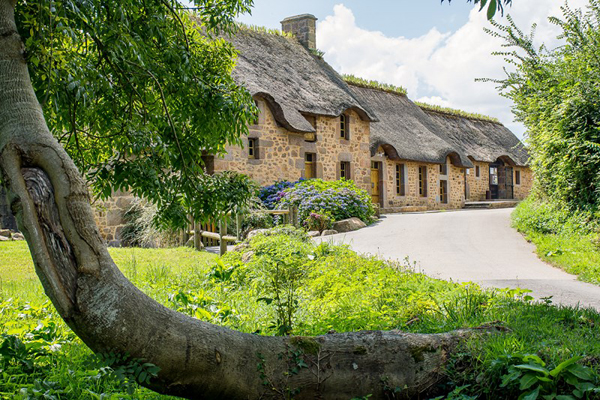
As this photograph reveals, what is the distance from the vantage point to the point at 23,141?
2.37m

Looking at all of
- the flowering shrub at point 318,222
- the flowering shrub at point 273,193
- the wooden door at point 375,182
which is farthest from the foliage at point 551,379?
the wooden door at point 375,182

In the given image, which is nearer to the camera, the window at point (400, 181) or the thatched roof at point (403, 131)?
the thatched roof at point (403, 131)

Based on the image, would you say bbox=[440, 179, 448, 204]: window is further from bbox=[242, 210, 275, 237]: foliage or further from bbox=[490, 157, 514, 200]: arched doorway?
bbox=[242, 210, 275, 237]: foliage

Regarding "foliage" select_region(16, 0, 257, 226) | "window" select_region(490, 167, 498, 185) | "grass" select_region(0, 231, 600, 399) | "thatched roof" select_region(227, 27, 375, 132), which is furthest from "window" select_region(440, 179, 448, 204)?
"foliage" select_region(16, 0, 257, 226)

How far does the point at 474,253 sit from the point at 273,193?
7.36 meters

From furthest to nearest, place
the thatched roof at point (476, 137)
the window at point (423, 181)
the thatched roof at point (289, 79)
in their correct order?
the thatched roof at point (476, 137) → the window at point (423, 181) → the thatched roof at point (289, 79)

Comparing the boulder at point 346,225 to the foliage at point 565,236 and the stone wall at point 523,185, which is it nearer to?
the foliage at point 565,236

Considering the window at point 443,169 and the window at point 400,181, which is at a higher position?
the window at point 443,169

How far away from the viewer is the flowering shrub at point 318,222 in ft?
42.2

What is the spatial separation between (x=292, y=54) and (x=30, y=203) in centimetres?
1803

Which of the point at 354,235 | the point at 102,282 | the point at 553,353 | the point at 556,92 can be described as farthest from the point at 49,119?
the point at 556,92

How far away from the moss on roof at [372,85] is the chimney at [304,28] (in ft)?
8.39

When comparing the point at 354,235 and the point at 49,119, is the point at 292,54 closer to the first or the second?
the point at 354,235

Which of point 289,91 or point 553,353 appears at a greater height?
point 289,91
